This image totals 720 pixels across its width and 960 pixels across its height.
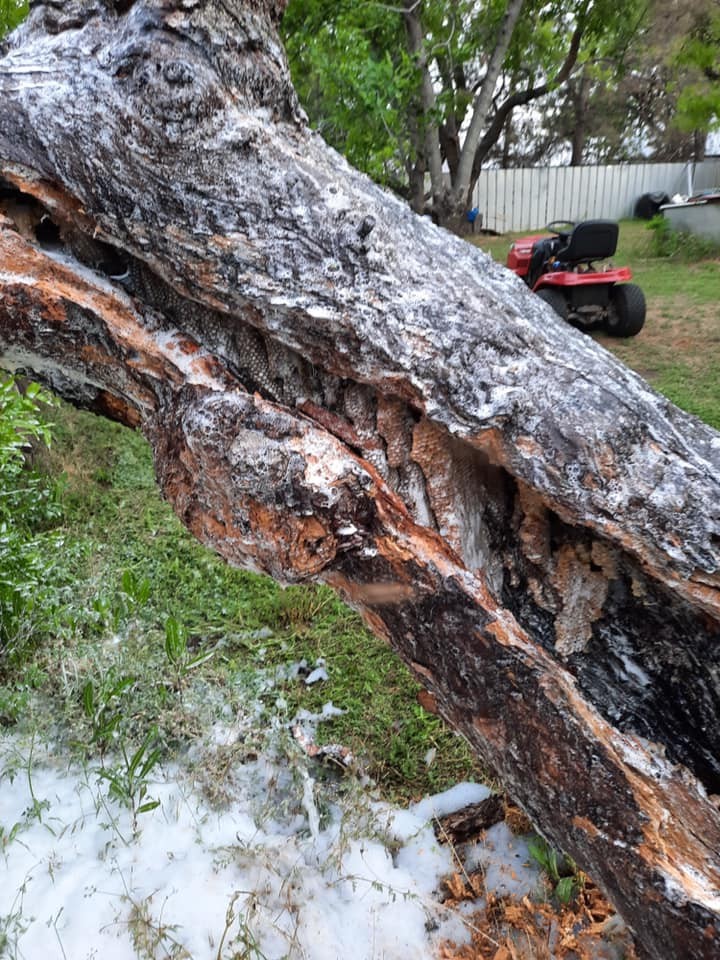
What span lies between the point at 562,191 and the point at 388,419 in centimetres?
1684

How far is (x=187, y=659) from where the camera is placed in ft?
8.94

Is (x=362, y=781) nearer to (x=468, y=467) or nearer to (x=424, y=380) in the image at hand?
A: (x=468, y=467)

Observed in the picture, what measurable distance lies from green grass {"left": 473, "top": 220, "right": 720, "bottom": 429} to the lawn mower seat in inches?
30.0

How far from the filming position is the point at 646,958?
1307 mm

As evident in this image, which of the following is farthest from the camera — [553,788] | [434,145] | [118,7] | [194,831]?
[434,145]

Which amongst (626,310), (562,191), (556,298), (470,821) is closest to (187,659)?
(470,821)

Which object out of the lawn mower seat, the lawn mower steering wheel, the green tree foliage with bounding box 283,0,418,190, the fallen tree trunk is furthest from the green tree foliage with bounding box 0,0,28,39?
the lawn mower seat

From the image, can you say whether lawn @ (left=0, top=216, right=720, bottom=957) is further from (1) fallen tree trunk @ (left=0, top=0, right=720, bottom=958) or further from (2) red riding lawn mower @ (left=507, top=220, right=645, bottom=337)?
(2) red riding lawn mower @ (left=507, top=220, right=645, bottom=337)

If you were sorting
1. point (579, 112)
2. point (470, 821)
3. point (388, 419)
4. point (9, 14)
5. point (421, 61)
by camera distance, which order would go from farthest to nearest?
point (579, 112) < point (421, 61) < point (9, 14) < point (470, 821) < point (388, 419)

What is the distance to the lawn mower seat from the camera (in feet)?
21.2

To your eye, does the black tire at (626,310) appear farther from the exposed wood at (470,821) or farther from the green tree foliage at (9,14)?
the exposed wood at (470,821)

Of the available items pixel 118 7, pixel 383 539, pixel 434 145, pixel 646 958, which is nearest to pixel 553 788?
pixel 646 958

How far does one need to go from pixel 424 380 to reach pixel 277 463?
11.9 inches

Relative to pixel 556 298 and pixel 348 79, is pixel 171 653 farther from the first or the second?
pixel 556 298
